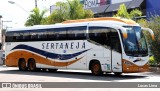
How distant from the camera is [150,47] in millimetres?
28125

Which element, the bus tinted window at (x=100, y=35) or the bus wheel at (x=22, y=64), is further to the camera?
the bus wheel at (x=22, y=64)

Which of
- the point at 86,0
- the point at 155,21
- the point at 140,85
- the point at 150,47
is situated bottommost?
the point at 140,85

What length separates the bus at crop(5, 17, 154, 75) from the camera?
834 inches

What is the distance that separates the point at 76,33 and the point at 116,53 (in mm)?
3616

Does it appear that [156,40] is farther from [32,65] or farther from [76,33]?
[32,65]

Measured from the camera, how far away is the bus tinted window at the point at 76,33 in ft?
76.3

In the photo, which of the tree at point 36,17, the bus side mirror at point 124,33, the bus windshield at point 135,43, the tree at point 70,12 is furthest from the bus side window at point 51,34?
the tree at point 36,17

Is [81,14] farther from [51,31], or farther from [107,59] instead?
[107,59]

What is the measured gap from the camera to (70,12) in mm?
46469

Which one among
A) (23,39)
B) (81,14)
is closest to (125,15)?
(81,14)

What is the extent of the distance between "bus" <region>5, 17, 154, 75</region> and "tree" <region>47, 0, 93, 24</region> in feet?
57.5

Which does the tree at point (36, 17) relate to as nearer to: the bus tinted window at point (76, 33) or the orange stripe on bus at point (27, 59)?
the orange stripe on bus at point (27, 59)

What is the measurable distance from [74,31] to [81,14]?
72.8 ft


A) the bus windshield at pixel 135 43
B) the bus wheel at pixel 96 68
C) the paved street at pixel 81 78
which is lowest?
the paved street at pixel 81 78
